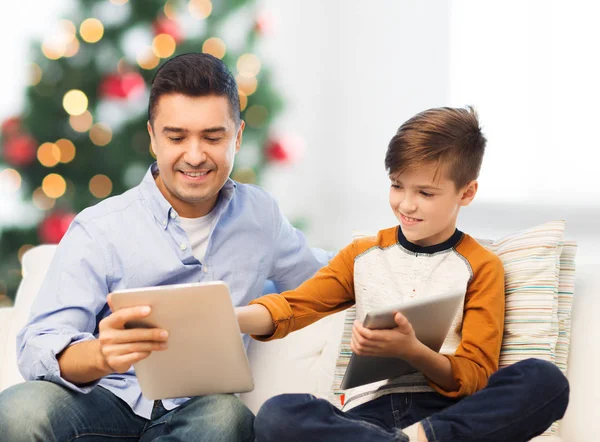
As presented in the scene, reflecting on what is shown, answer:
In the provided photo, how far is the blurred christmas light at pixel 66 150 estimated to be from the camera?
3.12 meters

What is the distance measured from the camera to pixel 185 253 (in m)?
1.90

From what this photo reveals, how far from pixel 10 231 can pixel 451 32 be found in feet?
6.78

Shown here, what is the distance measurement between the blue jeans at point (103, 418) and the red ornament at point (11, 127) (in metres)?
1.67

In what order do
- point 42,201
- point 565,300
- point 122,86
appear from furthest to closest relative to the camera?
point 42,201
point 122,86
point 565,300

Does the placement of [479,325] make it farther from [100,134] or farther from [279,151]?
[100,134]

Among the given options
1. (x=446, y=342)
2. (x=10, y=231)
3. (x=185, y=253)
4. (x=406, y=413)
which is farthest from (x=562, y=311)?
(x=10, y=231)

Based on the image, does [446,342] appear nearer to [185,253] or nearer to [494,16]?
[185,253]

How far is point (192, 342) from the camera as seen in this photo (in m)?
1.51

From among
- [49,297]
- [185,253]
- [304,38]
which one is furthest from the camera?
[304,38]

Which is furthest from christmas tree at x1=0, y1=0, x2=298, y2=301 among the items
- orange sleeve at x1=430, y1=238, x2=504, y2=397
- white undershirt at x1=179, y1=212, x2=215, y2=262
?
orange sleeve at x1=430, y1=238, x2=504, y2=397

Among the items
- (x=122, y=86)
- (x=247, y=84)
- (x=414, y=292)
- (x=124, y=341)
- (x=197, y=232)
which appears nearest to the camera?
(x=124, y=341)

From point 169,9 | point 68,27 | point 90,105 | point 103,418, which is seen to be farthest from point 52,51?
point 103,418

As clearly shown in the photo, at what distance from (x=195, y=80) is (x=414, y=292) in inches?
28.3

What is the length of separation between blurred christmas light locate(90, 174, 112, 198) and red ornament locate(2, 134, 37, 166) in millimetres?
262
